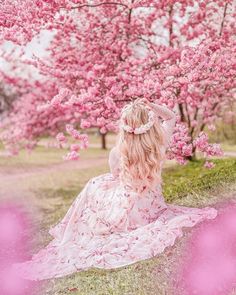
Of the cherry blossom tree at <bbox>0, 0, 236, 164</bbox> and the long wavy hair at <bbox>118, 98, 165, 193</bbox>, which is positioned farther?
the cherry blossom tree at <bbox>0, 0, 236, 164</bbox>

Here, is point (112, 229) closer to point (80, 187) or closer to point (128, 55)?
point (128, 55)

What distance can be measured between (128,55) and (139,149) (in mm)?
6327

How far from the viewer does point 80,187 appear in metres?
15.3

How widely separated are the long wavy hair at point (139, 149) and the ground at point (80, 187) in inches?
35.2

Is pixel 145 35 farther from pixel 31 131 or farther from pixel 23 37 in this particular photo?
pixel 31 131

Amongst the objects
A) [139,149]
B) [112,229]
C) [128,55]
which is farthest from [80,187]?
[139,149]

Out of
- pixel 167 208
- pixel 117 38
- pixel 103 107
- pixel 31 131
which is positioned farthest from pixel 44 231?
pixel 31 131

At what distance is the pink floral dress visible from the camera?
4.98 metres

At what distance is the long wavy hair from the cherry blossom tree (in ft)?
8.36

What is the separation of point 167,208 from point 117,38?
630 centimetres

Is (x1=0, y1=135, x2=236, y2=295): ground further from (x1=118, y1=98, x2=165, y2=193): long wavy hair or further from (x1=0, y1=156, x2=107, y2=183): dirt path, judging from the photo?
(x1=118, y1=98, x2=165, y2=193): long wavy hair

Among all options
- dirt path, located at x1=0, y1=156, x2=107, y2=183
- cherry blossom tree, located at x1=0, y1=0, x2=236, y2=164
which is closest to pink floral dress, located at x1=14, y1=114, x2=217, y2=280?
cherry blossom tree, located at x1=0, y1=0, x2=236, y2=164

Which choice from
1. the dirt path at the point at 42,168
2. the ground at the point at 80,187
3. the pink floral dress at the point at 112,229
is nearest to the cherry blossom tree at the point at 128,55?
the ground at the point at 80,187

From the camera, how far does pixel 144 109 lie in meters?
5.13
